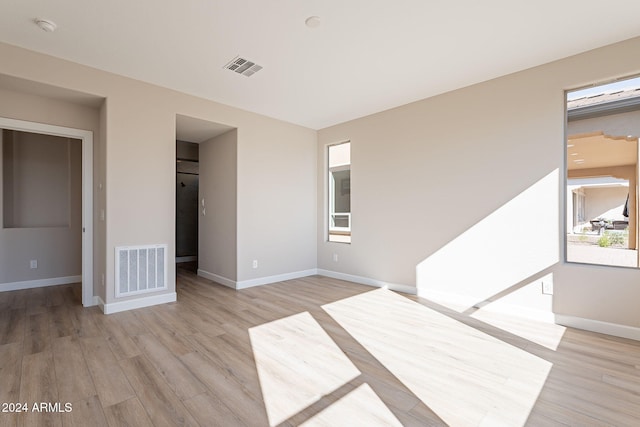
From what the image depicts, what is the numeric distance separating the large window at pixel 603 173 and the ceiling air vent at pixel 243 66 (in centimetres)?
334

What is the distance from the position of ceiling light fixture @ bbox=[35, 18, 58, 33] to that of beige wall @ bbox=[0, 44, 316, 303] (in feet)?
1.91

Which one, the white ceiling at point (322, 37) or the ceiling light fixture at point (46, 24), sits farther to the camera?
the ceiling light fixture at point (46, 24)

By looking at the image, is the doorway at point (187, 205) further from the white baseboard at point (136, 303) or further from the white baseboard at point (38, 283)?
the white baseboard at point (136, 303)

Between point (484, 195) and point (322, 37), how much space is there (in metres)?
2.55

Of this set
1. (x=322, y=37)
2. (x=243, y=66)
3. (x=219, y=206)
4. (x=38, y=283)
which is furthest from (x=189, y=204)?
(x=322, y=37)

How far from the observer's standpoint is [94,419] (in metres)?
1.65

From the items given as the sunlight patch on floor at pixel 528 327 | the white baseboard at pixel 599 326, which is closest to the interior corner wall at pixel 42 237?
the sunlight patch on floor at pixel 528 327

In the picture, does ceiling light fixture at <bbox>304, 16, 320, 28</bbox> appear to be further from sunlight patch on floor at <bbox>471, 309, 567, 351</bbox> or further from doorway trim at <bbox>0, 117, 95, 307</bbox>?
sunlight patch on floor at <bbox>471, 309, 567, 351</bbox>

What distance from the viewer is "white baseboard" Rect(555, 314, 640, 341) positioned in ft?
8.86

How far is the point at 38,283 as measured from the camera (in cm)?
455

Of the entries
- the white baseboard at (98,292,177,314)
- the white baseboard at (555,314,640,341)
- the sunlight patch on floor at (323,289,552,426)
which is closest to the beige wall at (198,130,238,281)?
the white baseboard at (98,292,177,314)

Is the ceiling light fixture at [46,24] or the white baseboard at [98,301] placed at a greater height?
the ceiling light fixture at [46,24]

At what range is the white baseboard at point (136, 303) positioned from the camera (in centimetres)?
339

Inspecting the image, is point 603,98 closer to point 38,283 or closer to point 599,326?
point 599,326
